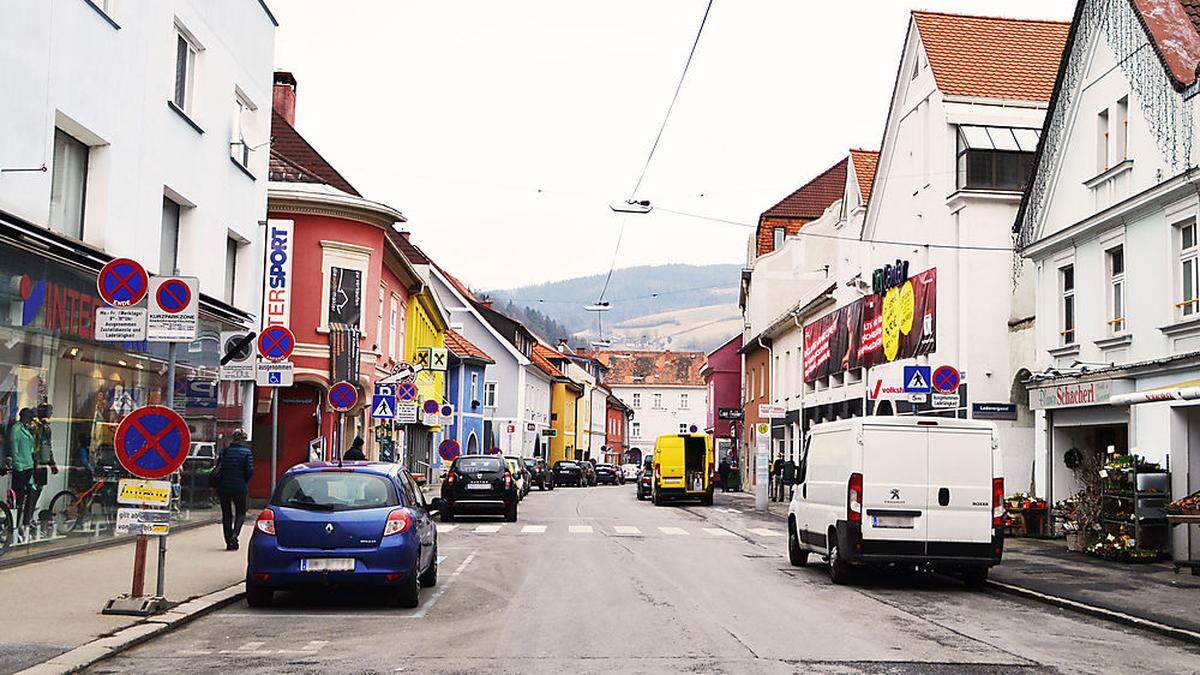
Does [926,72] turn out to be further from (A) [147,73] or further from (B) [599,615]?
(B) [599,615]

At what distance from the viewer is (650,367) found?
149 m

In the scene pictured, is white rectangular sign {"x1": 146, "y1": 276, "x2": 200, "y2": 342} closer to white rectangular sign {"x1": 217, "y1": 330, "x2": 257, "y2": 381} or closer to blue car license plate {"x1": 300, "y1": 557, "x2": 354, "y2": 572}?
blue car license plate {"x1": 300, "y1": 557, "x2": 354, "y2": 572}

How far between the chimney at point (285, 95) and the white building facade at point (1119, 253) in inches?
991

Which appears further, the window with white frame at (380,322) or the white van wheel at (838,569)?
the window with white frame at (380,322)

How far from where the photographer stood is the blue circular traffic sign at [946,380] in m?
22.2

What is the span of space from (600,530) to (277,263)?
31.9 feet

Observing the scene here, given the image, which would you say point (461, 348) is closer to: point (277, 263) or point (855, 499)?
→ point (277, 263)

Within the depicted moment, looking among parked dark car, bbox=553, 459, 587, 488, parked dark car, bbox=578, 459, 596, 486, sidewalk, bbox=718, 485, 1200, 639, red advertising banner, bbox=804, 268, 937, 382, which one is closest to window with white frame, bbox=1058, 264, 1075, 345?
sidewalk, bbox=718, 485, 1200, 639

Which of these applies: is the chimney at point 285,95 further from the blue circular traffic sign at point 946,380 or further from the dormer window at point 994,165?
the blue circular traffic sign at point 946,380

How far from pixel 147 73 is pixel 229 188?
5.53 m

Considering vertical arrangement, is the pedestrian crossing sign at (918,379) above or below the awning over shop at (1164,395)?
above

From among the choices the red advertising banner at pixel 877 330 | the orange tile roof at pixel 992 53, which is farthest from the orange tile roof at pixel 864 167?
the orange tile roof at pixel 992 53

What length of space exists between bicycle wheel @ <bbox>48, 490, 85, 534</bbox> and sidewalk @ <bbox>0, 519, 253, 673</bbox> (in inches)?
16.4

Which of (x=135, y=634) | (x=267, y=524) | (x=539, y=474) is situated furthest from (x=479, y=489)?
(x=539, y=474)
